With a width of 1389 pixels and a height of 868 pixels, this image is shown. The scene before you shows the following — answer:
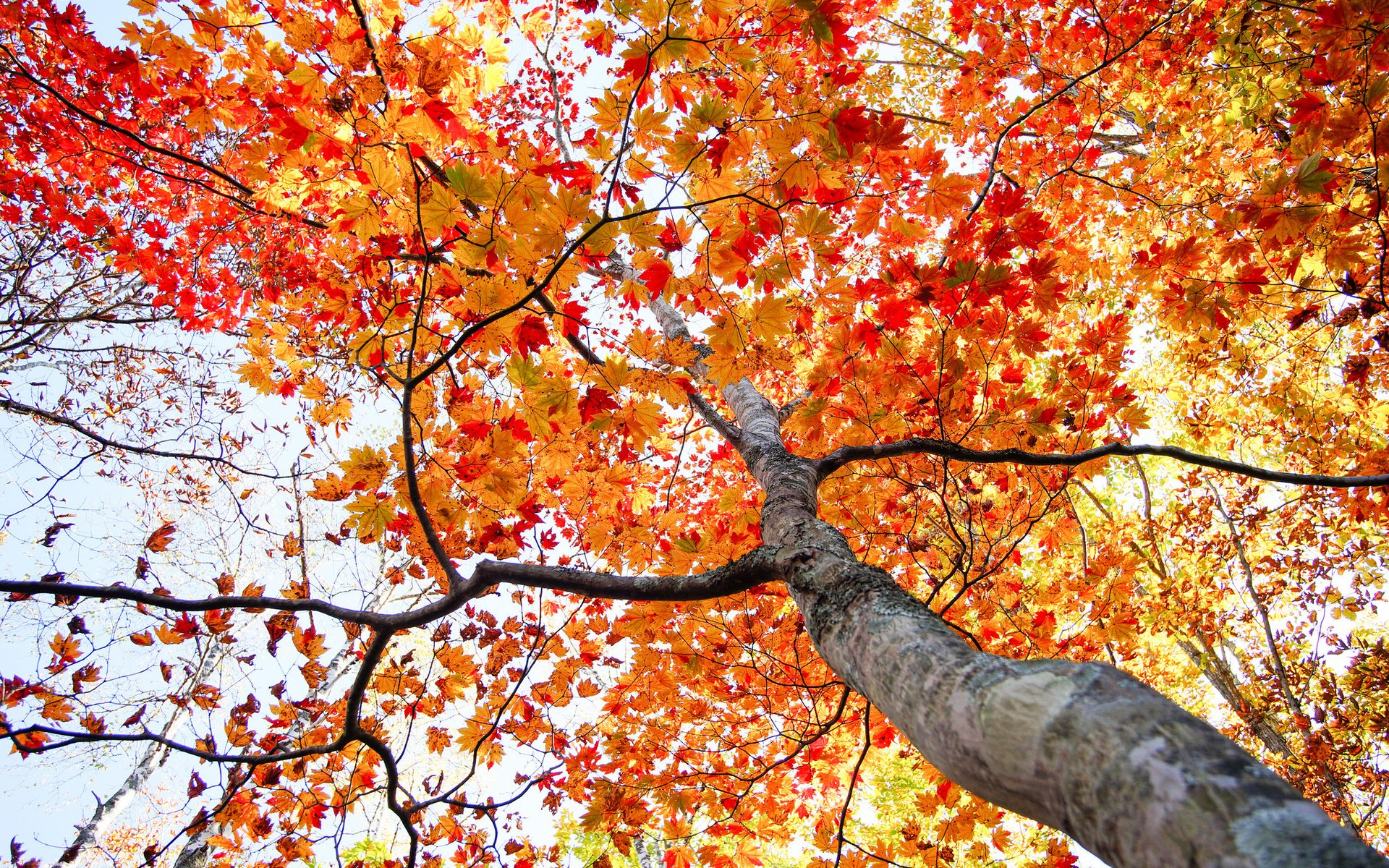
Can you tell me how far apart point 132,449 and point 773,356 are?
398cm

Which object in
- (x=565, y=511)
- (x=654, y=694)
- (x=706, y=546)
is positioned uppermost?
(x=565, y=511)

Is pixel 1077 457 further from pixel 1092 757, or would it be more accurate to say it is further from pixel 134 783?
pixel 134 783

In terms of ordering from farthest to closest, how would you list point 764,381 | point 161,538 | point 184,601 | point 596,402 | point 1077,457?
Result: 1. point 764,381
2. point 161,538
3. point 596,402
4. point 1077,457
5. point 184,601

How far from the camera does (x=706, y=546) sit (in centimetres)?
238

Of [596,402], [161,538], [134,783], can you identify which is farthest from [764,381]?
[134,783]

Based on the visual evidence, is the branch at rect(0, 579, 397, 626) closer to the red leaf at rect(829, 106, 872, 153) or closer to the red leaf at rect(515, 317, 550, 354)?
the red leaf at rect(515, 317, 550, 354)

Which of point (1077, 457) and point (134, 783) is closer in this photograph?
point (1077, 457)

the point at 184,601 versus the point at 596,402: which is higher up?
the point at 596,402

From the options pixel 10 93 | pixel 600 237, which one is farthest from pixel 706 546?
pixel 10 93

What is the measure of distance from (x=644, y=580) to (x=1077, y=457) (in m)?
1.50

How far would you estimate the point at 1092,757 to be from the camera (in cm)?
64

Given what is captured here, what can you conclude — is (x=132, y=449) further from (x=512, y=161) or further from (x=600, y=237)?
(x=600, y=237)

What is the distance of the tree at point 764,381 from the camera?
1.65 m

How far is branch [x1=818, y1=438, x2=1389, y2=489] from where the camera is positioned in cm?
167
